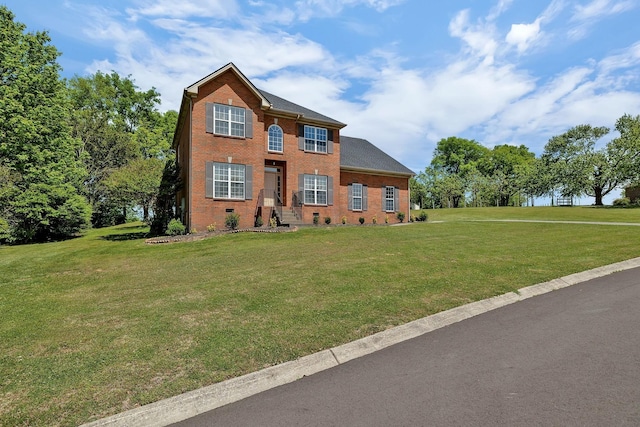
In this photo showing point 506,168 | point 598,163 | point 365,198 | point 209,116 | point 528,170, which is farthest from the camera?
point 506,168

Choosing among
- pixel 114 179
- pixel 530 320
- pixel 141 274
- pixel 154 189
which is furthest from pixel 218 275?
pixel 114 179

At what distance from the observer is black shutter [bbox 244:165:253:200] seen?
20.5 m

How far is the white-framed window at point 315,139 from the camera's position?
23438 mm

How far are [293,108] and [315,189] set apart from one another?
5.64m

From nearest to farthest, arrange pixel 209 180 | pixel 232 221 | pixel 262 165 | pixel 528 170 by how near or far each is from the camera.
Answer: pixel 232 221
pixel 209 180
pixel 262 165
pixel 528 170

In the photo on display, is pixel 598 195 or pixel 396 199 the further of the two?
pixel 598 195

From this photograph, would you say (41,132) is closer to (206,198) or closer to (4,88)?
(4,88)

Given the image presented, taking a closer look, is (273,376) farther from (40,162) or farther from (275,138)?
(40,162)

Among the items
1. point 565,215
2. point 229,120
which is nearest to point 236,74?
point 229,120

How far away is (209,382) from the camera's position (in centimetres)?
382

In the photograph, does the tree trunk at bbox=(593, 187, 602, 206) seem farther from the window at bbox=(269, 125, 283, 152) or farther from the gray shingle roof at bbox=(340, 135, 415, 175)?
the window at bbox=(269, 125, 283, 152)

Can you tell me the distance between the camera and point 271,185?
2281 cm

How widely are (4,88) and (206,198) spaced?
599 inches

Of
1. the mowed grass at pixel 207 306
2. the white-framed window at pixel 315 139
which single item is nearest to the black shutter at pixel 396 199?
the white-framed window at pixel 315 139
